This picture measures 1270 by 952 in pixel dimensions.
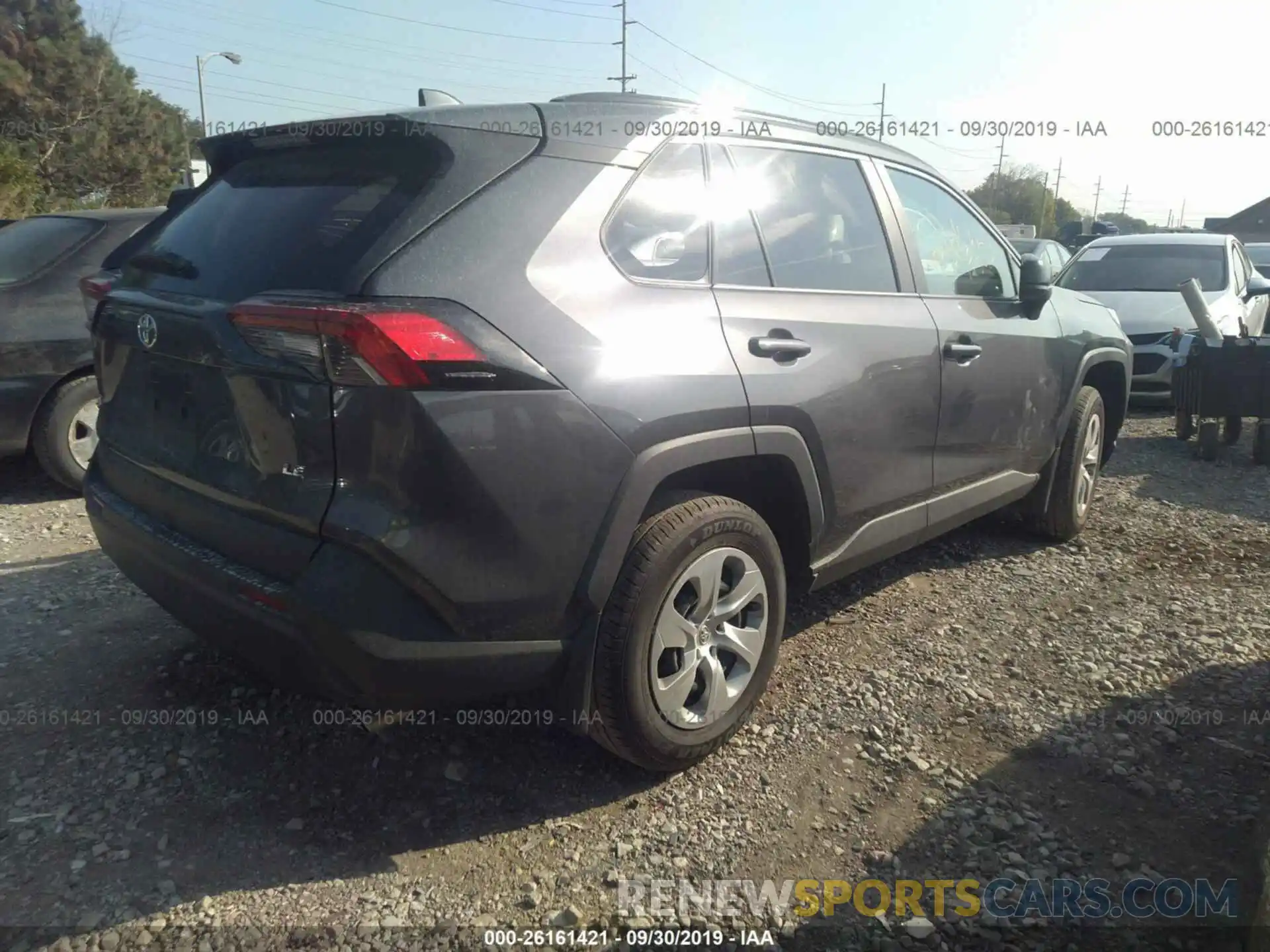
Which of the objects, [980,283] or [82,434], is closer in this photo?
[980,283]

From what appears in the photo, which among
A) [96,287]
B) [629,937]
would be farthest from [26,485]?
[629,937]

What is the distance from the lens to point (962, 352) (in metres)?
3.58

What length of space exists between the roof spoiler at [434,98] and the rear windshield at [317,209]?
1.51 feet

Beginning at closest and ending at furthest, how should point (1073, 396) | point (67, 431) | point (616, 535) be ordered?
point (616, 535) < point (1073, 396) < point (67, 431)

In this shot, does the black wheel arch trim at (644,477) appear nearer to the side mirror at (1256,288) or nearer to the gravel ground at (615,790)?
the gravel ground at (615,790)

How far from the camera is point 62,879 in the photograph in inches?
91.6

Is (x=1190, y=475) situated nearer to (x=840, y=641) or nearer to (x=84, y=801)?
(x=840, y=641)

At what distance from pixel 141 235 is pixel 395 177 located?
1.22m

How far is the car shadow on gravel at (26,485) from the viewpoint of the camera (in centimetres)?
537

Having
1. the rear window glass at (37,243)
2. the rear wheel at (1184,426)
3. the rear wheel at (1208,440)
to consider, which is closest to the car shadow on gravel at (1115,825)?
the rear wheel at (1208,440)

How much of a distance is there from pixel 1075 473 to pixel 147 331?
13.7ft

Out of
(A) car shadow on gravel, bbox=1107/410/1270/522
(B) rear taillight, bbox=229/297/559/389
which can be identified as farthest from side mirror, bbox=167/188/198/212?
(A) car shadow on gravel, bbox=1107/410/1270/522

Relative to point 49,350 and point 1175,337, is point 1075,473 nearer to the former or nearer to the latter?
point 1175,337

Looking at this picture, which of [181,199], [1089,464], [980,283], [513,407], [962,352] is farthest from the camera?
[1089,464]
